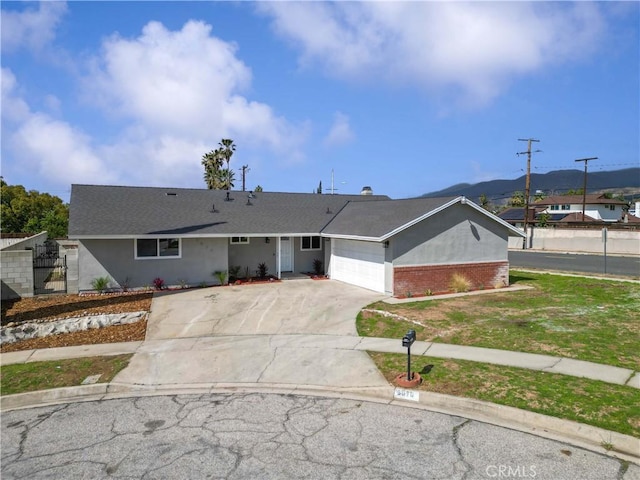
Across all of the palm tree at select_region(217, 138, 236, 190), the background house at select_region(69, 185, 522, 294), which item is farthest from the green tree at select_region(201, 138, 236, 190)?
the background house at select_region(69, 185, 522, 294)

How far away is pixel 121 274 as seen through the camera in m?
19.6

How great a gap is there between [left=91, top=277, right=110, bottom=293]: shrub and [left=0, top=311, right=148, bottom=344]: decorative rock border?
4.38 m

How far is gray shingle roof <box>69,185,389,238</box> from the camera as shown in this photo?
65.3 feet

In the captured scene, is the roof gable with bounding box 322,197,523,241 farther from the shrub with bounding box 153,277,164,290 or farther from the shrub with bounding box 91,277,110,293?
the shrub with bounding box 91,277,110,293

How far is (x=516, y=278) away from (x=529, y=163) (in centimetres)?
2936

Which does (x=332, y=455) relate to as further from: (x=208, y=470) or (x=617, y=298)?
(x=617, y=298)

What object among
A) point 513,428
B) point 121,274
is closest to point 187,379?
point 513,428

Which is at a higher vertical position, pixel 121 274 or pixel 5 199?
pixel 5 199

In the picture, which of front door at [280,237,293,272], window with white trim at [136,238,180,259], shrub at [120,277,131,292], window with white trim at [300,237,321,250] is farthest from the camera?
window with white trim at [300,237,321,250]

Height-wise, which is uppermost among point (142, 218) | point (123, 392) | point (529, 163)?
point (529, 163)

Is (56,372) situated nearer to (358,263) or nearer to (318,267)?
(358,263)

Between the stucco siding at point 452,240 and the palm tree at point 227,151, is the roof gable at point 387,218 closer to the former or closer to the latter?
the stucco siding at point 452,240

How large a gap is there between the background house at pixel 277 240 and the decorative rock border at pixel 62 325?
4645mm

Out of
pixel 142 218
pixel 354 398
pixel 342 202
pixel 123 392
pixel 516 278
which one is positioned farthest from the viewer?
pixel 342 202
